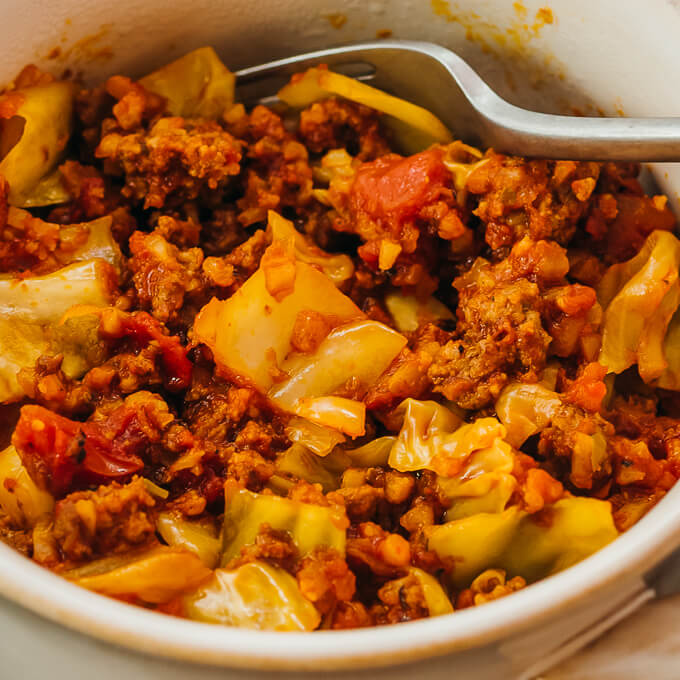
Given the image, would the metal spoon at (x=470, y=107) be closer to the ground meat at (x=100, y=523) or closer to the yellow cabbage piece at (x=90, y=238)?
the yellow cabbage piece at (x=90, y=238)

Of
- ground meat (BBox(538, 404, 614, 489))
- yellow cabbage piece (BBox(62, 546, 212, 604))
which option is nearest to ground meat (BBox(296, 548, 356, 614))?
yellow cabbage piece (BBox(62, 546, 212, 604))

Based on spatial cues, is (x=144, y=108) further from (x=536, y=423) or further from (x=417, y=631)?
(x=417, y=631)

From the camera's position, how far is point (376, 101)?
237 centimetres

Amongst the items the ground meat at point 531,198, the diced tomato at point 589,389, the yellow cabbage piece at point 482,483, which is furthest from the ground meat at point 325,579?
the ground meat at point 531,198

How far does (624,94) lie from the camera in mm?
2297

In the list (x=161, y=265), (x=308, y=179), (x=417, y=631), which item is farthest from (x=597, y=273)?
(x=417, y=631)

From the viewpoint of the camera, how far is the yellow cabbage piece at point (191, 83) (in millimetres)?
2420

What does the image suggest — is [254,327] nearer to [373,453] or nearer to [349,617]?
[373,453]

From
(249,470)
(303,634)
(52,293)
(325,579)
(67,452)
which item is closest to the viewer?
(303,634)

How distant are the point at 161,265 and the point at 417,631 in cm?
114

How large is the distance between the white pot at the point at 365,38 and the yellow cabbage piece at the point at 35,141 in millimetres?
83

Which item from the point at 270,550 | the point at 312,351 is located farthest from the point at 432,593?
the point at 312,351

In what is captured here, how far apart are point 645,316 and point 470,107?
720mm

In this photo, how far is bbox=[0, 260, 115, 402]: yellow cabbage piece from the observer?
1955 millimetres
